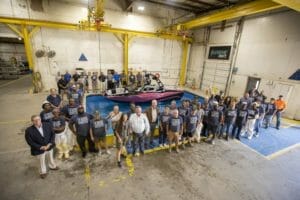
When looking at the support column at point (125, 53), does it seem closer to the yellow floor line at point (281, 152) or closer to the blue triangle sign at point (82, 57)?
the blue triangle sign at point (82, 57)

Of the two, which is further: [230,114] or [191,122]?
[230,114]

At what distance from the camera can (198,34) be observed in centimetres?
1355

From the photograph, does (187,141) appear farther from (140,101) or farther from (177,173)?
(140,101)

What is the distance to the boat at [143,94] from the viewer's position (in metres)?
8.37

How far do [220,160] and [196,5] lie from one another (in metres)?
11.5

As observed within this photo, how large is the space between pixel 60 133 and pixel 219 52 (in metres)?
11.7

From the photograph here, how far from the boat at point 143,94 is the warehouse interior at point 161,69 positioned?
227 cm

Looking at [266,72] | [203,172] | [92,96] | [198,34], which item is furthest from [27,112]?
[198,34]

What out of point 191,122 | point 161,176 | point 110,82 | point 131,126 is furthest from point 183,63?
point 161,176

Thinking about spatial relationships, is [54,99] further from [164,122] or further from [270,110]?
[270,110]

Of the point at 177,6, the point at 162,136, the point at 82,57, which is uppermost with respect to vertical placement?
the point at 177,6

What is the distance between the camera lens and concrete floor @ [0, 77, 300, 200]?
10.0ft

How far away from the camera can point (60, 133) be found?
3807 mm

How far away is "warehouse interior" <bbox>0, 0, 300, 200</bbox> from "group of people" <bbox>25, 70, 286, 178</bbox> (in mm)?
393
